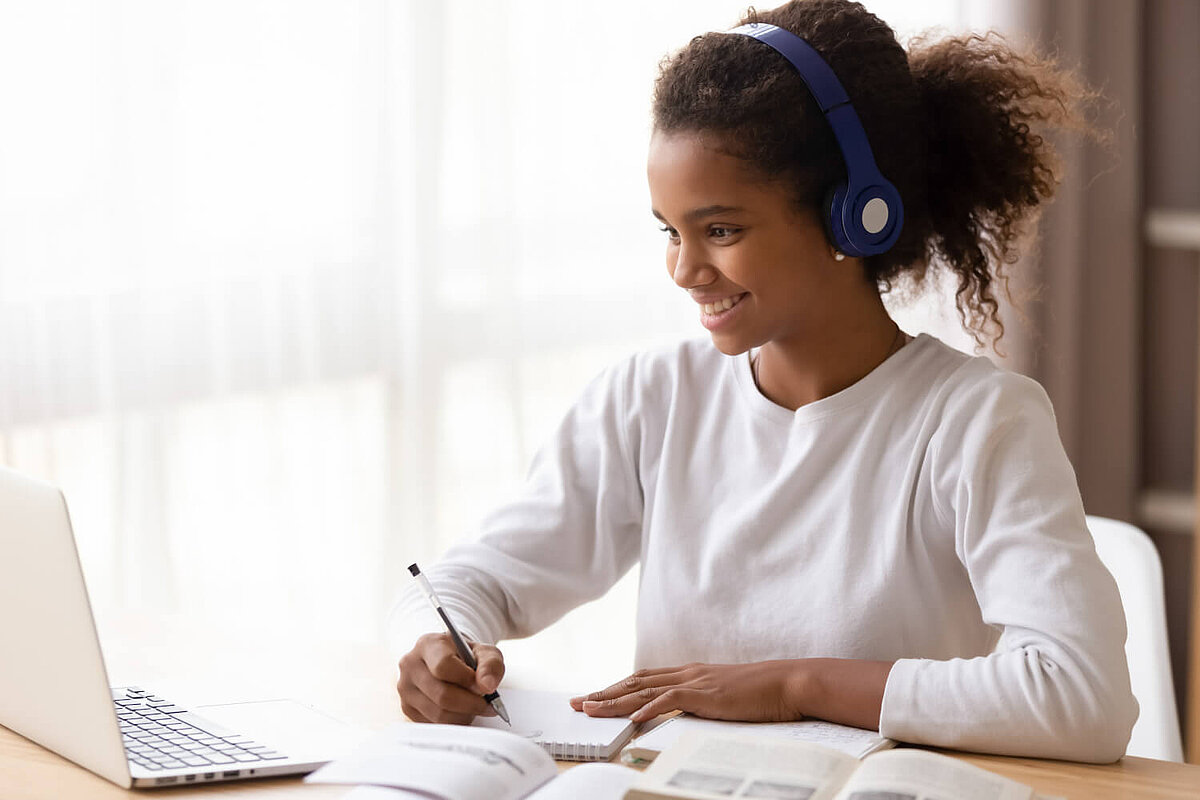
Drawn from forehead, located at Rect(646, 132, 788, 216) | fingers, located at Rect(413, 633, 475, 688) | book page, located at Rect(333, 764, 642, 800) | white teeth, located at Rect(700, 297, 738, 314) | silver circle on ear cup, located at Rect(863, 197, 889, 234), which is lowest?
book page, located at Rect(333, 764, 642, 800)

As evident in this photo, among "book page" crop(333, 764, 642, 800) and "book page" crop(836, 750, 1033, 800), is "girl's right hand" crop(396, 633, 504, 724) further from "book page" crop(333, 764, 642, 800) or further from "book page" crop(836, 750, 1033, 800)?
"book page" crop(836, 750, 1033, 800)

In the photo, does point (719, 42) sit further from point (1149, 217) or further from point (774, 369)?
point (1149, 217)

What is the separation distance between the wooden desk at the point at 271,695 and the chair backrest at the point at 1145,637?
37 cm

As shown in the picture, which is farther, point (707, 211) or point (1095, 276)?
point (1095, 276)

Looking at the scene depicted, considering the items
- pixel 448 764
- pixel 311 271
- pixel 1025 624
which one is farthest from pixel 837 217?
pixel 311 271

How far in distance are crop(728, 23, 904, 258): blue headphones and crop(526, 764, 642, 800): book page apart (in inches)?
21.5

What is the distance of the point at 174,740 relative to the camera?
1.11m

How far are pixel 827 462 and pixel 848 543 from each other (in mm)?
86

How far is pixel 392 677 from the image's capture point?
4.29ft

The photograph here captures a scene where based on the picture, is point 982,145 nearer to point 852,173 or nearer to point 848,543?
point 852,173

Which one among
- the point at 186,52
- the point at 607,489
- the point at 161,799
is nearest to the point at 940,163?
the point at 607,489

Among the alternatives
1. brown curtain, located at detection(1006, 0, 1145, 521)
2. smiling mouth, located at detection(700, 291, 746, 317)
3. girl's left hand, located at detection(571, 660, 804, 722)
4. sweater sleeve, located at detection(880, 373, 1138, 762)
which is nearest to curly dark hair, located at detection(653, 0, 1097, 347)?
smiling mouth, located at detection(700, 291, 746, 317)

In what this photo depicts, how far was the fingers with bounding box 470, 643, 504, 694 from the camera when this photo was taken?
1160 millimetres

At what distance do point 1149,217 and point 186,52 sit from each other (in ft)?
6.01
